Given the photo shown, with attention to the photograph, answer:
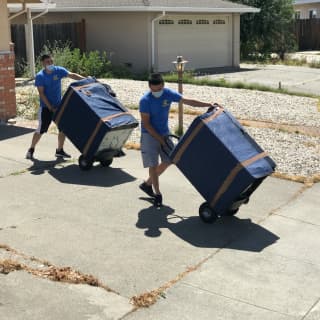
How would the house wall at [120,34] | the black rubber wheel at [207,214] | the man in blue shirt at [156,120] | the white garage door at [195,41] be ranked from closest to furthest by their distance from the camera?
the black rubber wheel at [207,214] → the man in blue shirt at [156,120] → the house wall at [120,34] → the white garage door at [195,41]

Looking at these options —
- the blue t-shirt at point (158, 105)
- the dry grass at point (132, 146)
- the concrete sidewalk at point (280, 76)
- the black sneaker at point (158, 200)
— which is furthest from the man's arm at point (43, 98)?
the concrete sidewalk at point (280, 76)

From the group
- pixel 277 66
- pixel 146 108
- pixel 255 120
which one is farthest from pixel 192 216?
pixel 277 66

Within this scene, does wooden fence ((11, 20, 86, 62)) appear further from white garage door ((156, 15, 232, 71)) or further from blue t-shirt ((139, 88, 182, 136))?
blue t-shirt ((139, 88, 182, 136))

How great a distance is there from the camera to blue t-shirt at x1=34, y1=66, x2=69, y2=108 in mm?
9086

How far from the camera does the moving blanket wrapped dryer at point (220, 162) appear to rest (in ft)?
21.2

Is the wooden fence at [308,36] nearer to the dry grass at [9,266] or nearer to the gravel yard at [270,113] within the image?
the gravel yard at [270,113]

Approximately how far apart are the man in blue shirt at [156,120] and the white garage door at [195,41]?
16.9 meters

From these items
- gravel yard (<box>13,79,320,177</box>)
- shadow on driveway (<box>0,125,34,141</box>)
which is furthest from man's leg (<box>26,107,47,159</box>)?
gravel yard (<box>13,79,320,177</box>)

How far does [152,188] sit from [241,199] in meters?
1.40

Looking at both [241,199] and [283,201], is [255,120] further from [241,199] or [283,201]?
[241,199]

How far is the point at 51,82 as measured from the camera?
913cm

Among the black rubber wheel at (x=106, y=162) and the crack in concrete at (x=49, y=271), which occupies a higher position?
the black rubber wheel at (x=106, y=162)

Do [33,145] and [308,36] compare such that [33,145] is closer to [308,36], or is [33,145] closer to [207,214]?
[207,214]

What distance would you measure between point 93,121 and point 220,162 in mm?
2464
